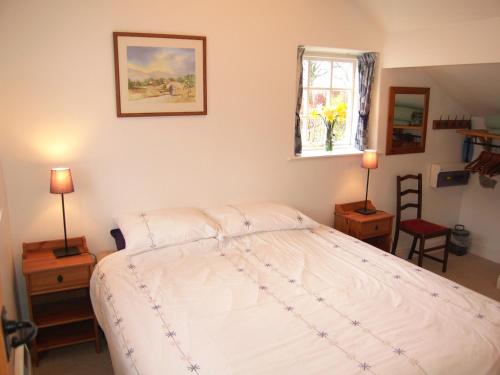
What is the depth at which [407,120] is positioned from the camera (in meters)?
4.08

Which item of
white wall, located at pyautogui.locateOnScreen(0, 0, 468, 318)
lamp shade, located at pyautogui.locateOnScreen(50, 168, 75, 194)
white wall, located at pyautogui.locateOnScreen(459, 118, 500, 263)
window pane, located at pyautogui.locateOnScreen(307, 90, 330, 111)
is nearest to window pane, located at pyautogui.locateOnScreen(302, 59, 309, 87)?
window pane, located at pyautogui.locateOnScreen(307, 90, 330, 111)

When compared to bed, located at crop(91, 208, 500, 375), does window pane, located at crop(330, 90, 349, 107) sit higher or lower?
higher

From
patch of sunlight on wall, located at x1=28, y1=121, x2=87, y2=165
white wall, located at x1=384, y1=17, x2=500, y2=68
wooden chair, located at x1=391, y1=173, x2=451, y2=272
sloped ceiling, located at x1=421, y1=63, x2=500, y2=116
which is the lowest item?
wooden chair, located at x1=391, y1=173, x2=451, y2=272

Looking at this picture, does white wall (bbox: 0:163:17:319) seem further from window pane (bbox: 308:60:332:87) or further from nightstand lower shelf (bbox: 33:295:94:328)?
window pane (bbox: 308:60:332:87)

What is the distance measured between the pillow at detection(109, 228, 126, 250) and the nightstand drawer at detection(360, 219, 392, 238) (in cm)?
199

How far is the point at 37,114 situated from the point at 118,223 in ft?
2.87

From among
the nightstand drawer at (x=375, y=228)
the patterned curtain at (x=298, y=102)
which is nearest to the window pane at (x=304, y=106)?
the patterned curtain at (x=298, y=102)

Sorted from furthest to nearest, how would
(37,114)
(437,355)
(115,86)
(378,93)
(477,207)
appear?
(477,207)
(378,93)
(115,86)
(37,114)
(437,355)

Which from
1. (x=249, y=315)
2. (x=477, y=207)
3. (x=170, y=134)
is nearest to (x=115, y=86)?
(x=170, y=134)

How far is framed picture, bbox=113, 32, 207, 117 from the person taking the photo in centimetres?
281

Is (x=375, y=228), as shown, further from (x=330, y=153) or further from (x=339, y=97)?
(x=339, y=97)

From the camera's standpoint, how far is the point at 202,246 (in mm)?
2793

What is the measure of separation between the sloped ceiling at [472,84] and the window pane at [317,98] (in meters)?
1.01

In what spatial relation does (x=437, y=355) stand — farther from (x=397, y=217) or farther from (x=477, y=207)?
(x=477, y=207)
